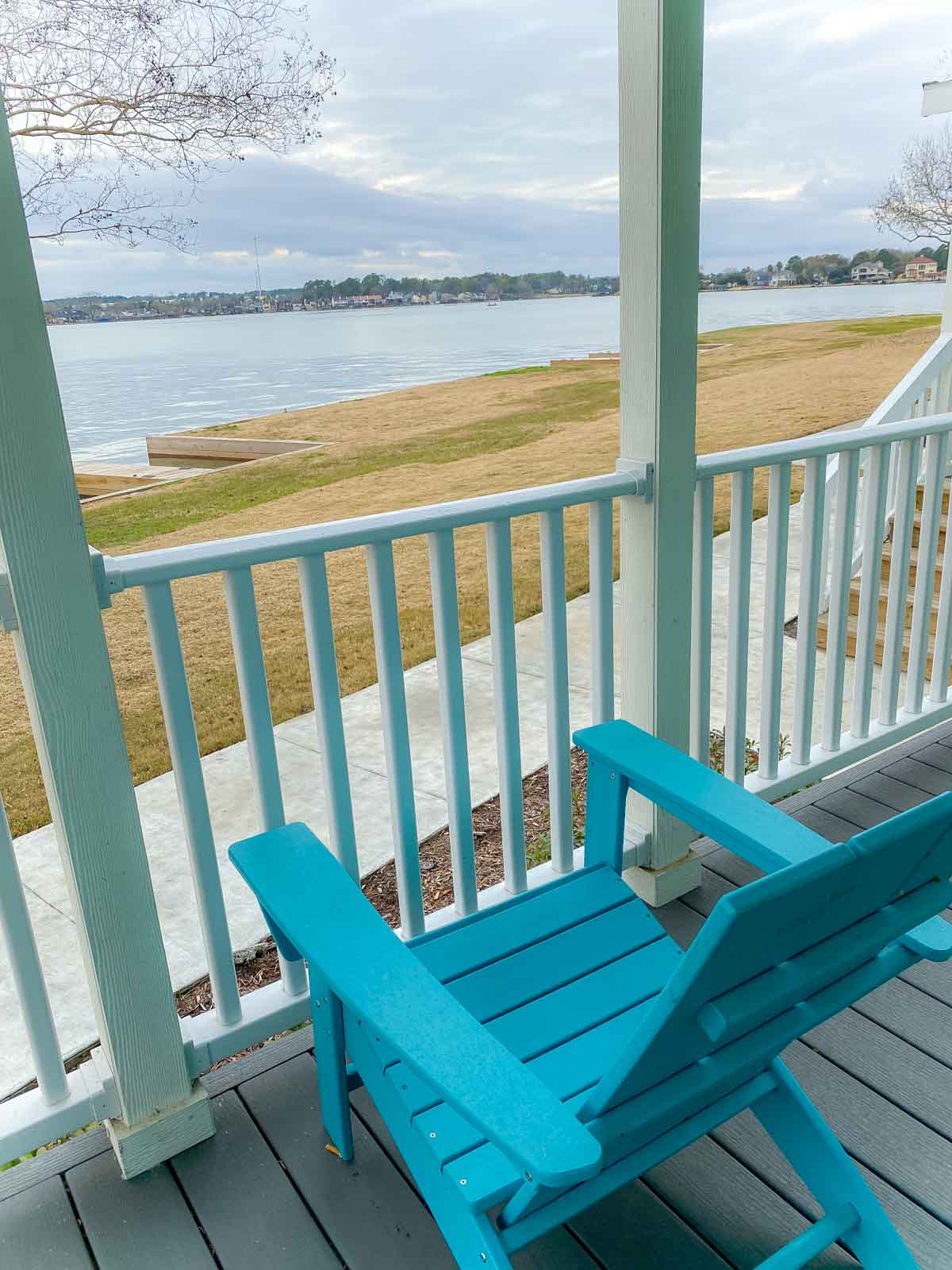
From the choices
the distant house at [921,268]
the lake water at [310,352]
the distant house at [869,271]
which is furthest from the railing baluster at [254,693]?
the distant house at [921,268]

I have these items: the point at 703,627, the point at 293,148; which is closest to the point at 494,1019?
the point at 703,627

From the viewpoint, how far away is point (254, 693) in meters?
1.63

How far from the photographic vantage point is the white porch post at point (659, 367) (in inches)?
66.6

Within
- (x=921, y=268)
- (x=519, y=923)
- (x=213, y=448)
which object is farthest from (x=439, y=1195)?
(x=921, y=268)

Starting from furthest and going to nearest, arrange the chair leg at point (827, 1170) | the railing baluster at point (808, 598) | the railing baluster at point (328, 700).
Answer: the railing baluster at point (808, 598) < the railing baluster at point (328, 700) < the chair leg at point (827, 1170)

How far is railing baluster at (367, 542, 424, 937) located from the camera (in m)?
1.71

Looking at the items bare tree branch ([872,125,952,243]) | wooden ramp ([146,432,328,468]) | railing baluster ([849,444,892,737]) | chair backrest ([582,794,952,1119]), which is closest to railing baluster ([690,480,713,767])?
railing baluster ([849,444,892,737])

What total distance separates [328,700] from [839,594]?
152cm

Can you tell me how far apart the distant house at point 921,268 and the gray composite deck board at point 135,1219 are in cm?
453

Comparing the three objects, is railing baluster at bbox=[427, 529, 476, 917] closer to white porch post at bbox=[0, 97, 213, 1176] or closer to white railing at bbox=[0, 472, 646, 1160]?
white railing at bbox=[0, 472, 646, 1160]

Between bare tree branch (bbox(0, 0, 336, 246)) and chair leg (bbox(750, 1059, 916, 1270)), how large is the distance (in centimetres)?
207

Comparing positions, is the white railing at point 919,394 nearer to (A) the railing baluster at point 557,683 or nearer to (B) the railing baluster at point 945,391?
(B) the railing baluster at point 945,391

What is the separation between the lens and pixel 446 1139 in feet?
3.94

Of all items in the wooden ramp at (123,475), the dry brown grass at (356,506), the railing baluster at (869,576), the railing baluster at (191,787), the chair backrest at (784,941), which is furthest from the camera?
the dry brown grass at (356,506)
